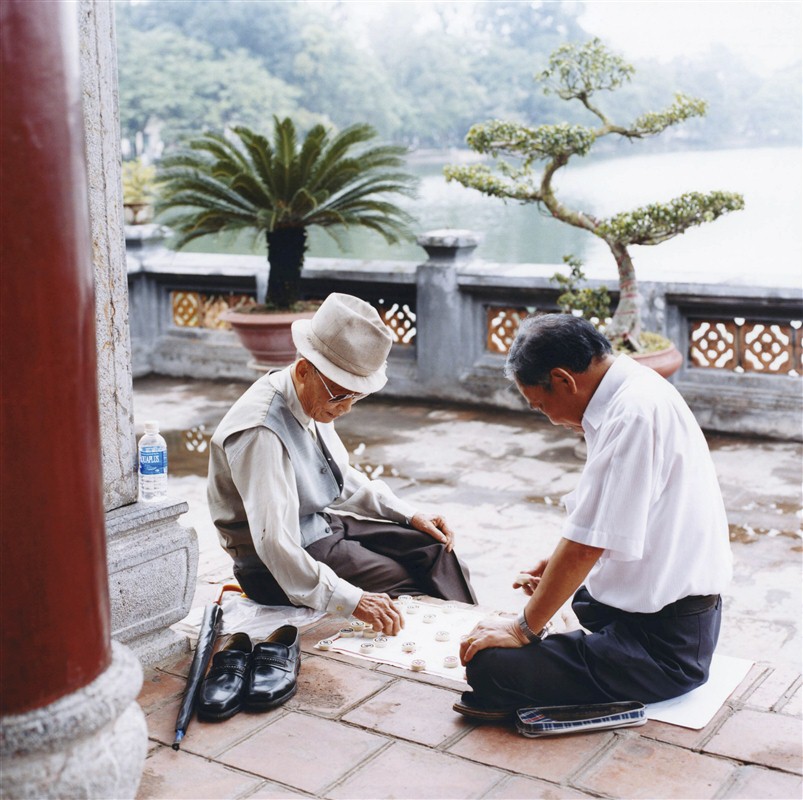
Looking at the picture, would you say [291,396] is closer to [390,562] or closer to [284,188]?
[390,562]

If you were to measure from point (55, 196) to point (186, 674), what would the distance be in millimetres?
1964

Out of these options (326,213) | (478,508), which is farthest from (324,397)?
(326,213)

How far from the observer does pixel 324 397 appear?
11.0 feet

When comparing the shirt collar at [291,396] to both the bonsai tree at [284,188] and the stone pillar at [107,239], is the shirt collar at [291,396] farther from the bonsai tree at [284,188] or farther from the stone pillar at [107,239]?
the bonsai tree at [284,188]

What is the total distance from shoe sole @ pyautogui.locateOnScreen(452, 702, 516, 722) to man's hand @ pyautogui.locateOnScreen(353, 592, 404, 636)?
493 mm

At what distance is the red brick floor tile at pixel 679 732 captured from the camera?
268 centimetres

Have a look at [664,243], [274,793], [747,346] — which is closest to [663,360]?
[747,346]

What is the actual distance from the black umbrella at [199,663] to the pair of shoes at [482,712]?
70cm

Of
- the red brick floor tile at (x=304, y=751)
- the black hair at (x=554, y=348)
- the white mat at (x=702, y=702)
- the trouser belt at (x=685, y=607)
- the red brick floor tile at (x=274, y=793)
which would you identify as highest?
the black hair at (x=554, y=348)

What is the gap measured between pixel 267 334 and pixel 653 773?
18.0 feet

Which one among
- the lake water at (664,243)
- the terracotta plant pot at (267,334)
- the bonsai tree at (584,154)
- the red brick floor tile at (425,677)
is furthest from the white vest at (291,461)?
the terracotta plant pot at (267,334)

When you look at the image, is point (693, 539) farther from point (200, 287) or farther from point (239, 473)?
point (200, 287)

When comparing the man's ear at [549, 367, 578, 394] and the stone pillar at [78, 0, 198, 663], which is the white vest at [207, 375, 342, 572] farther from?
the man's ear at [549, 367, 578, 394]

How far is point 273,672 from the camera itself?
297 centimetres
